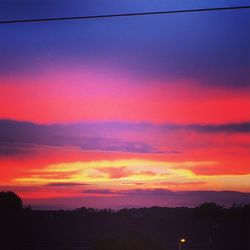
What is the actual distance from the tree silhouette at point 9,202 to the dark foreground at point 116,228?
4653 millimetres

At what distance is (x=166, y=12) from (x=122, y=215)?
55778 mm

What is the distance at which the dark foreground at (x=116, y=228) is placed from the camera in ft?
187

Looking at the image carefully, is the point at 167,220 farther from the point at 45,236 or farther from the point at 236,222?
the point at 45,236

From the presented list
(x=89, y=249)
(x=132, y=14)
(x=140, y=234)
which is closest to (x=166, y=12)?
(x=132, y=14)

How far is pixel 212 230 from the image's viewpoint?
66.3 meters

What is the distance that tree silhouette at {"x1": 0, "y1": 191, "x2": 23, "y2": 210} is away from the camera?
72.2m

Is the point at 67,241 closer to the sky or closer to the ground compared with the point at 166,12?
closer to the ground

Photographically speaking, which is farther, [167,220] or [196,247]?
[167,220]

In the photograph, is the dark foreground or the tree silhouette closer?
the dark foreground

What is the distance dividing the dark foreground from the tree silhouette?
4.65m

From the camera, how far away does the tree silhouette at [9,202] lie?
237 feet

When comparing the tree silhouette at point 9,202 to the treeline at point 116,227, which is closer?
the treeline at point 116,227

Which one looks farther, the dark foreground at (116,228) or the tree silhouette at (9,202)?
the tree silhouette at (9,202)

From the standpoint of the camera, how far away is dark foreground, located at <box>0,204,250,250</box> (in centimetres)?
5706
